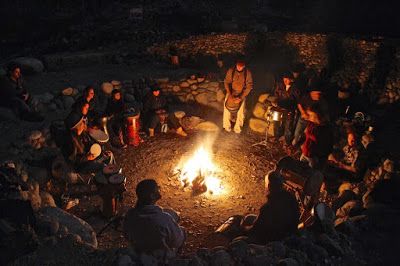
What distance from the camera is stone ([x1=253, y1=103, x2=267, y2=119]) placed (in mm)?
11283

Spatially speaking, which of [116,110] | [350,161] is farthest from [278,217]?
[116,110]

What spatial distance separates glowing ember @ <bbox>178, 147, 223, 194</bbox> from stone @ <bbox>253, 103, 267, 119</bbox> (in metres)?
2.70

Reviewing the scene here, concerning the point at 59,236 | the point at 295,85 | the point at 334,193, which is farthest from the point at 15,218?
the point at 295,85

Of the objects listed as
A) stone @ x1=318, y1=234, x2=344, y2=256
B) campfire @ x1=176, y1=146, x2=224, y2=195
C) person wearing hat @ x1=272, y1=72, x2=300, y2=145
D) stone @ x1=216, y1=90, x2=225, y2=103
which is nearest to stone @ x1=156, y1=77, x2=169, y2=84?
stone @ x1=216, y1=90, x2=225, y2=103

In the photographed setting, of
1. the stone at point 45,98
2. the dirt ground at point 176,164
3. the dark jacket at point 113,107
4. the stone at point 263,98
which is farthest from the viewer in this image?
the stone at point 263,98

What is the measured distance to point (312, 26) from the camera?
65.7 ft

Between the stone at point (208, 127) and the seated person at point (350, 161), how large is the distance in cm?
385

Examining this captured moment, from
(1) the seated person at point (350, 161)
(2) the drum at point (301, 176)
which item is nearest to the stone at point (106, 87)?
(2) the drum at point (301, 176)

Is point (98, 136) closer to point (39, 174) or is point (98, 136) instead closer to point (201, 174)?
point (39, 174)

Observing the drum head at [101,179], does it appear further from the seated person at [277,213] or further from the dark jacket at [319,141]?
the dark jacket at [319,141]

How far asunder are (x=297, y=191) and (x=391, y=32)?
47.8 feet

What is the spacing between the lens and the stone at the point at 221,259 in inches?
194

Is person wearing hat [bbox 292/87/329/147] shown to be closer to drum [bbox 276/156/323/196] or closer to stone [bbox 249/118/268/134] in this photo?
stone [bbox 249/118/268/134]

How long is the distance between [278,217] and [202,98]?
710 centimetres
